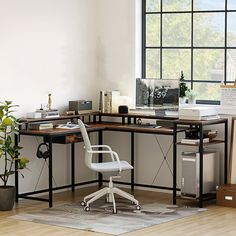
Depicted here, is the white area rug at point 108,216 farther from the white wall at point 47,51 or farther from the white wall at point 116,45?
the white wall at point 116,45

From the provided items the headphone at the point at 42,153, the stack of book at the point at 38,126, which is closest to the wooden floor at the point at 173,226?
the headphone at the point at 42,153

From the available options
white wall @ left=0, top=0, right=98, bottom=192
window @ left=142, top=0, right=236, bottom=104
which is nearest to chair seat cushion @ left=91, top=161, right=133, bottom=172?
white wall @ left=0, top=0, right=98, bottom=192

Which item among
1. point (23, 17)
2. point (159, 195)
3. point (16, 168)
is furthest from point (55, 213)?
point (23, 17)

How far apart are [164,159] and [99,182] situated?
92 centimetres

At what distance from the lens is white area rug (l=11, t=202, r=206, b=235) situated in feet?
21.6

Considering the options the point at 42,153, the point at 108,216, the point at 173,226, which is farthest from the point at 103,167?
the point at 173,226

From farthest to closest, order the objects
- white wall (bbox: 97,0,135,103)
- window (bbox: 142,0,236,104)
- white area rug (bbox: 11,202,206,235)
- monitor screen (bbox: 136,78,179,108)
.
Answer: white wall (bbox: 97,0,135,103)
window (bbox: 142,0,236,104)
monitor screen (bbox: 136,78,179,108)
white area rug (bbox: 11,202,206,235)

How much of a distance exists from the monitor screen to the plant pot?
1.87 metres

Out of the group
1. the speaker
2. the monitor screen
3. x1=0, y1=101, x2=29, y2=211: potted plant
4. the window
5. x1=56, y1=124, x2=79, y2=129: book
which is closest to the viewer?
x1=0, y1=101, x2=29, y2=211: potted plant

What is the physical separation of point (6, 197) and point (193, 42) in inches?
110

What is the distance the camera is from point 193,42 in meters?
8.32

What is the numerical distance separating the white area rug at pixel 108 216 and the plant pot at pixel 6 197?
0.80 feet

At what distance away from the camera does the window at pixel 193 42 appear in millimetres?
8078

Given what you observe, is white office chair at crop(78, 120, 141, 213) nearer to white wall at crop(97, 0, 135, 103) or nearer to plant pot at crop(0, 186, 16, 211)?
plant pot at crop(0, 186, 16, 211)
